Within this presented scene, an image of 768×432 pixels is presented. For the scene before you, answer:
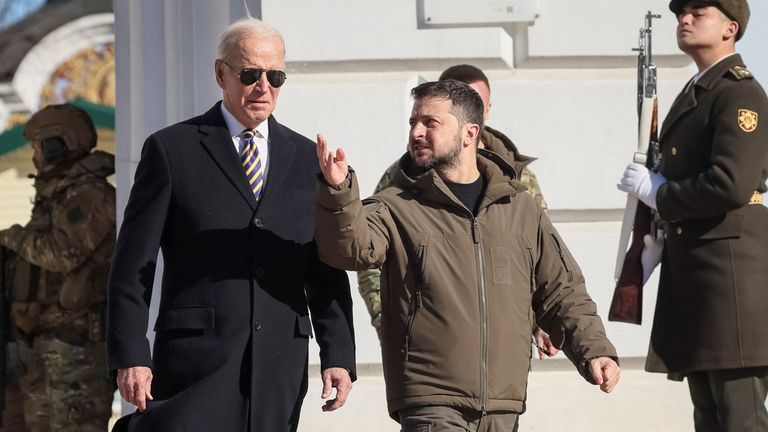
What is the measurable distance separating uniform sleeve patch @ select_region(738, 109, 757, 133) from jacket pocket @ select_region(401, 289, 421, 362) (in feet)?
4.38

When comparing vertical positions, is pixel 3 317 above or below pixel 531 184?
below

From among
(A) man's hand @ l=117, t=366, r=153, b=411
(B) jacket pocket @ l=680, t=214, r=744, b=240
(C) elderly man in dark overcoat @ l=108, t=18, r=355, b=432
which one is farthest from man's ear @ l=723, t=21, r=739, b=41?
(A) man's hand @ l=117, t=366, r=153, b=411


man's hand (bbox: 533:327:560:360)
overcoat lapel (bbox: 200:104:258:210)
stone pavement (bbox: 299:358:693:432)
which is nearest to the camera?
overcoat lapel (bbox: 200:104:258:210)

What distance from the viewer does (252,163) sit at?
4.37 m

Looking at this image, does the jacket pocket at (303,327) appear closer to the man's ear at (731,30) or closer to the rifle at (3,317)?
the man's ear at (731,30)

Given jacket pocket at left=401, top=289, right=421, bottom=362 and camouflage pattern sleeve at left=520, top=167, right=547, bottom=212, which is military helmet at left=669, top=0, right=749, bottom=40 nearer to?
camouflage pattern sleeve at left=520, top=167, right=547, bottom=212

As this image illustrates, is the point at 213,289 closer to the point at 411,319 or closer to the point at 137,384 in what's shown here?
the point at 137,384

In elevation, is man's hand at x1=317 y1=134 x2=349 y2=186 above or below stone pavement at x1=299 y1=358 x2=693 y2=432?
above

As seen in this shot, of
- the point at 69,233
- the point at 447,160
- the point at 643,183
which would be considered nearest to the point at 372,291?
the point at 447,160

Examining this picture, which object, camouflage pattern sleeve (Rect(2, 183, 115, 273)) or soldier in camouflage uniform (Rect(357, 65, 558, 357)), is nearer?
soldier in camouflage uniform (Rect(357, 65, 558, 357))

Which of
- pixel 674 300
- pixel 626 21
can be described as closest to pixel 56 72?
pixel 626 21

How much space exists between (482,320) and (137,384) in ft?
3.36

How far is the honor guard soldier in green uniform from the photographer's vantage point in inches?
195

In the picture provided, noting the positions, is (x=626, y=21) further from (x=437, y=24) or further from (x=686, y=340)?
(x=686, y=340)
